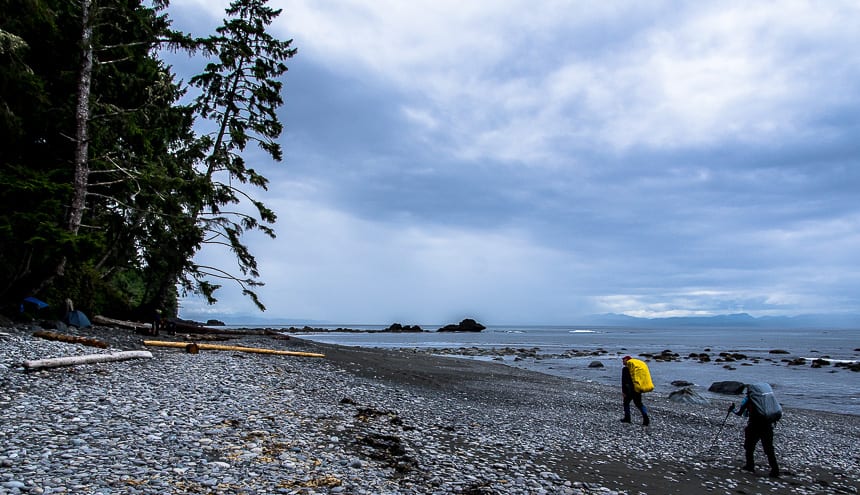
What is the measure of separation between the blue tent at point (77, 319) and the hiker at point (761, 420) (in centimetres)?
2478

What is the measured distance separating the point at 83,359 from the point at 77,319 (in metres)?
11.0

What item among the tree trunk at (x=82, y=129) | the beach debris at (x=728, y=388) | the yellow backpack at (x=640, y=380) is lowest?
the beach debris at (x=728, y=388)

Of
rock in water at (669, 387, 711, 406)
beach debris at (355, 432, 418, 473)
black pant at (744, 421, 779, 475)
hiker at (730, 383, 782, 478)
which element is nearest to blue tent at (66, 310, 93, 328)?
beach debris at (355, 432, 418, 473)

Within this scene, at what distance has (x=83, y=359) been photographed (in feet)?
43.3

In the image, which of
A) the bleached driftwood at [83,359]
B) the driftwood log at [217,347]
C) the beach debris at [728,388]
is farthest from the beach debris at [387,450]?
the beach debris at [728,388]

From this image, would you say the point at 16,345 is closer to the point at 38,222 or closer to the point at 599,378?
the point at 38,222

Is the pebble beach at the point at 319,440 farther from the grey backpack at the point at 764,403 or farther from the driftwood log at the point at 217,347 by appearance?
the grey backpack at the point at 764,403

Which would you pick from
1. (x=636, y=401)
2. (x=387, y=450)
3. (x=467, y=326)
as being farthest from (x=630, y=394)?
(x=467, y=326)

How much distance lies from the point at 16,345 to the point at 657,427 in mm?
19385

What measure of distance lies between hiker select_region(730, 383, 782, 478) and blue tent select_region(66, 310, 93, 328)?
24782mm

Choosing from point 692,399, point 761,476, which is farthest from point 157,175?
point 692,399

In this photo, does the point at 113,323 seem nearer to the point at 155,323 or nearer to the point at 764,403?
the point at 155,323

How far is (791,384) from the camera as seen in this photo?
38125 mm

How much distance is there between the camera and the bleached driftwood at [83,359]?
11.9m
